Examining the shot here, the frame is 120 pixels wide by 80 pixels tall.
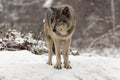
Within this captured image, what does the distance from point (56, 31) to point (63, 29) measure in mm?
137

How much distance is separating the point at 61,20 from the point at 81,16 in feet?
54.1

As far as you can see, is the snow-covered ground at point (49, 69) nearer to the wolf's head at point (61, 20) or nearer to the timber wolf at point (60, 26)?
the timber wolf at point (60, 26)

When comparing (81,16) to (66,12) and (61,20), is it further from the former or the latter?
(61,20)

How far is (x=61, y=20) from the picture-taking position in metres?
8.61

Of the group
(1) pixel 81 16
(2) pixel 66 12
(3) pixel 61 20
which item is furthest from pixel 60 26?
(1) pixel 81 16

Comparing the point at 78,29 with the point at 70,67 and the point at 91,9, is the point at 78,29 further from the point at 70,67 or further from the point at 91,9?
the point at 70,67

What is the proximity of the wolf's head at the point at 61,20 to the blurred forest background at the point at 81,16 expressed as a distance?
10.8m

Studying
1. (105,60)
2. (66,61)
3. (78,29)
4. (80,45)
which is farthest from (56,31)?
(78,29)

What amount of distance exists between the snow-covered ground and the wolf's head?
0.81 metres

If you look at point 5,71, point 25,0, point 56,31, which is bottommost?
point 5,71

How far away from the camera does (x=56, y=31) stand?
866 cm

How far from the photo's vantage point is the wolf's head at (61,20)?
857 centimetres

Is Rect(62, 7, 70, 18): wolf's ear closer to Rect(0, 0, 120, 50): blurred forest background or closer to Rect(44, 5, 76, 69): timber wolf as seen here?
Rect(44, 5, 76, 69): timber wolf

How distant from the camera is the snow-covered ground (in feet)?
29.3
